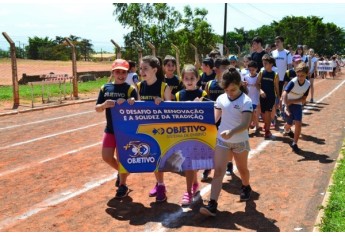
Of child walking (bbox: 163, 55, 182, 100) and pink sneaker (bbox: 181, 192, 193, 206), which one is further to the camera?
child walking (bbox: 163, 55, 182, 100)

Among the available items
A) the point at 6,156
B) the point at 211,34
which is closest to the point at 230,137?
the point at 6,156

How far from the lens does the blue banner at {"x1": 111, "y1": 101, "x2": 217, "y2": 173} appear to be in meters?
5.66

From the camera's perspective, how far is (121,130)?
5.69m

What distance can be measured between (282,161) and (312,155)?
0.80 meters

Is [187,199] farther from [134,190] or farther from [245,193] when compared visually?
[134,190]

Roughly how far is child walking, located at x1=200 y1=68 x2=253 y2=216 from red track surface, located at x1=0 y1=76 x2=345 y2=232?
41 centimetres

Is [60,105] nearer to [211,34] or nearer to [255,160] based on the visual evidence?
[255,160]

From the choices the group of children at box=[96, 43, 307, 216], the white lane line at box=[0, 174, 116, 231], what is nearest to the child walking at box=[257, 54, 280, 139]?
the group of children at box=[96, 43, 307, 216]

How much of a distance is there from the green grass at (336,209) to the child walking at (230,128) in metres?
1.22

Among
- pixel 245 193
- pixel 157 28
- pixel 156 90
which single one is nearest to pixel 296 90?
pixel 245 193

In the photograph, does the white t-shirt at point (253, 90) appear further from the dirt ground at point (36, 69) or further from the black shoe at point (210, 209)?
the dirt ground at point (36, 69)

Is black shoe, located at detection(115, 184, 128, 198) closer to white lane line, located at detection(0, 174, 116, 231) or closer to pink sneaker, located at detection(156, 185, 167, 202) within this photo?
pink sneaker, located at detection(156, 185, 167, 202)

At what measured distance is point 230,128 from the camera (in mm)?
5172
